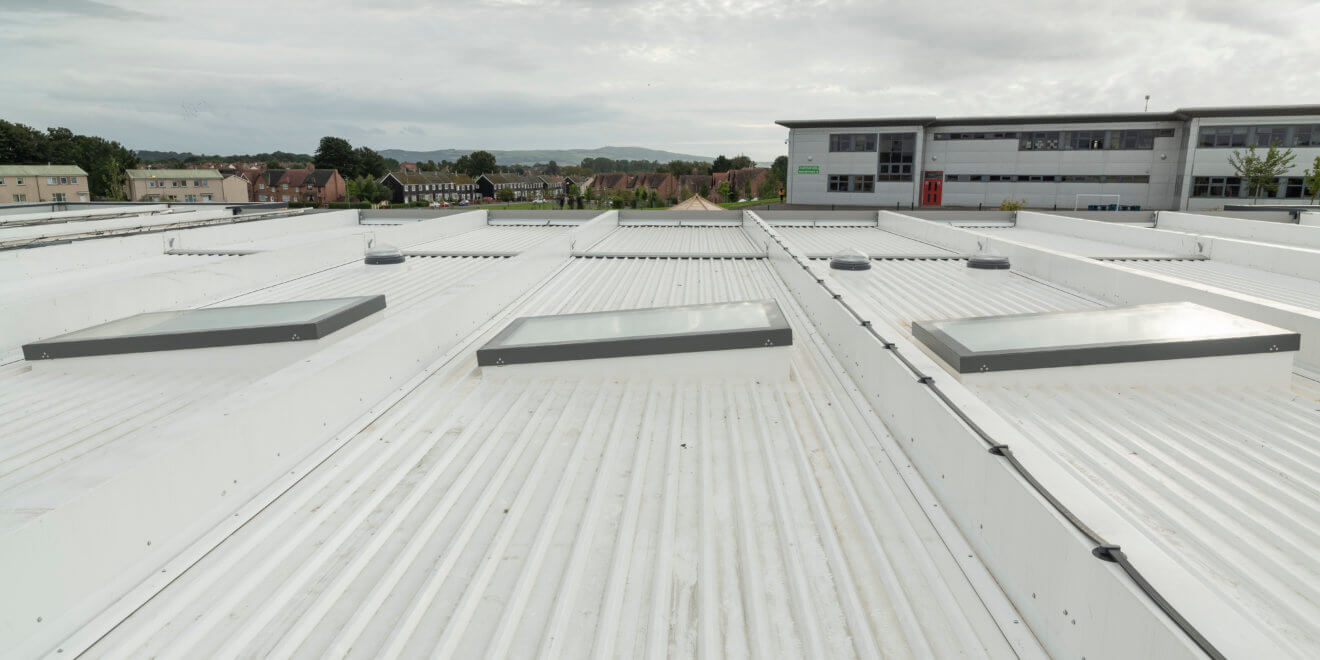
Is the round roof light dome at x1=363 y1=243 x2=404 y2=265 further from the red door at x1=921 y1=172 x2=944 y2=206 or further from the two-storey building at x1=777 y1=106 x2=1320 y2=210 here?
the red door at x1=921 y1=172 x2=944 y2=206

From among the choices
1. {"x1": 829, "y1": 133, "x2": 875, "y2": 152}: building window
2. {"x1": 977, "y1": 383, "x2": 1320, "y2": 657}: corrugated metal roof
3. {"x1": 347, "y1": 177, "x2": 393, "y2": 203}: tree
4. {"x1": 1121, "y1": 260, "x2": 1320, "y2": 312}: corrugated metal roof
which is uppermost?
{"x1": 829, "y1": 133, "x2": 875, "y2": 152}: building window

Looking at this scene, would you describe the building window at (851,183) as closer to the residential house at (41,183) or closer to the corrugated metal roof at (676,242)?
the corrugated metal roof at (676,242)

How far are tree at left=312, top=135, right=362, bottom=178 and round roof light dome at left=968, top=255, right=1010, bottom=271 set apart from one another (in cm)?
14566

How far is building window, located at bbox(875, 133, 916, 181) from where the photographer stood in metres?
54.6

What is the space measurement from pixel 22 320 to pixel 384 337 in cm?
560

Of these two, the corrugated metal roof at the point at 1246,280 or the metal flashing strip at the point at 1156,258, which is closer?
the corrugated metal roof at the point at 1246,280

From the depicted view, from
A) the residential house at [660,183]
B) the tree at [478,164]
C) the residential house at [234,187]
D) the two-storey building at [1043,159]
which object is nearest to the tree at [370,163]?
the residential house at [234,187]

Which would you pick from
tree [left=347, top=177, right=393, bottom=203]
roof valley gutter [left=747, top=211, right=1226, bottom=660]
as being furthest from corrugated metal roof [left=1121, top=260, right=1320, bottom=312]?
tree [left=347, top=177, right=393, bottom=203]

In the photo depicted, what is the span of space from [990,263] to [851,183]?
146 ft

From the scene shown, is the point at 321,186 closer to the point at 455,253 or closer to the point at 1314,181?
the point at 455,253

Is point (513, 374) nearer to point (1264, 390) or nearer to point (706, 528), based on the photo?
point (706, 528)

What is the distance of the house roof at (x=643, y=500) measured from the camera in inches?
128

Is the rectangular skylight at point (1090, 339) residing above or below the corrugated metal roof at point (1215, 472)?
above

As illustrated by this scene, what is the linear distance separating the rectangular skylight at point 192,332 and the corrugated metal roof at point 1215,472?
734 centimetres
